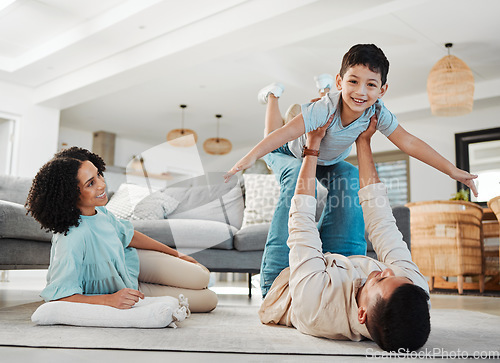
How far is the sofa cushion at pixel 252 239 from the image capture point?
113 inches

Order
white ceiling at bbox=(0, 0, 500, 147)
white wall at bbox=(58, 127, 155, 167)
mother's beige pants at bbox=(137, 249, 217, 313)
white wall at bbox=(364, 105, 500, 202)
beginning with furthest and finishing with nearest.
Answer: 1. white wall at bbox=(58, 127, 155, 167)
2. white wall at bbox=(364, 105, 500, 202)
3. white ceiling at bbox=(0, 0, 500, 147)
4. mother's beige pants at bbox=(137, 249, 217, 313)

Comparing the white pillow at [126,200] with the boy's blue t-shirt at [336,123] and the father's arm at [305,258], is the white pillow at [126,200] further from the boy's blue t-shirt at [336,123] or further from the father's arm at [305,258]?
the father's arm at [305,258]

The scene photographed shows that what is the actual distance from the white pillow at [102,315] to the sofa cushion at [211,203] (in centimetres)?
182

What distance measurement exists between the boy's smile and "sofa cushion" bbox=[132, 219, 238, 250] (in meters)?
1.49

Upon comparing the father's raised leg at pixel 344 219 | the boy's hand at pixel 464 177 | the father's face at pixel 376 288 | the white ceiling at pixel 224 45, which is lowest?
the father's face at pixel 376 288

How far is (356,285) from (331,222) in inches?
21.1

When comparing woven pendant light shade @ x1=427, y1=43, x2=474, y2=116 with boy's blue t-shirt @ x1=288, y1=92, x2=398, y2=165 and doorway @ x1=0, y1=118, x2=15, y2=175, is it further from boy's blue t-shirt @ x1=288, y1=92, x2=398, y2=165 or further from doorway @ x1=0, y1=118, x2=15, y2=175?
doorway @ x1=0, y1=118, x2=15, y2=175

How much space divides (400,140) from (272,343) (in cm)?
95

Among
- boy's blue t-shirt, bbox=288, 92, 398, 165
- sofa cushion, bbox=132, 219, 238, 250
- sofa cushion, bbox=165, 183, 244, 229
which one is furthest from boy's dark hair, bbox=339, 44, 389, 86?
sofa cushion, bbox=165, 183, 244, 229

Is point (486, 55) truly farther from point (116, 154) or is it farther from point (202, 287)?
point (116, 154)

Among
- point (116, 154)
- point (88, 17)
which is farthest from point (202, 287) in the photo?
point (116, 154)

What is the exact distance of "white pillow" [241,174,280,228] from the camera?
10.8 feet

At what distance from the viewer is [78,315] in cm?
159

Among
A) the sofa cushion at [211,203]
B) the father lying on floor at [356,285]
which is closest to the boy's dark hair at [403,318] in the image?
the father lying on floor at [356,285]
